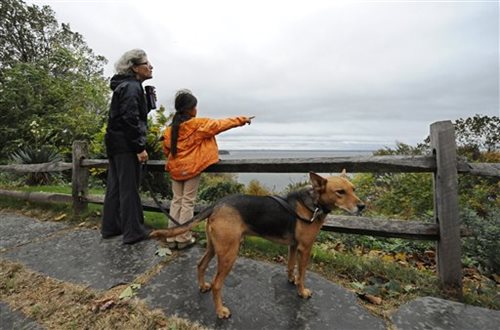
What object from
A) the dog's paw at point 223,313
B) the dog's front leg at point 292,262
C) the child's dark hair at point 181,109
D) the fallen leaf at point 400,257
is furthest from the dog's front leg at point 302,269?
the fallen leaf at point 400,257

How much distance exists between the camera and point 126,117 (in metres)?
3.57

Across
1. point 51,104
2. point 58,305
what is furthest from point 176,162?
point 51,104

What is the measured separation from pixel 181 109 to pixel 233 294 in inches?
93.8

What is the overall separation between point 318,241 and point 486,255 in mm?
2290

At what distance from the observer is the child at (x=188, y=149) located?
3.60 meters

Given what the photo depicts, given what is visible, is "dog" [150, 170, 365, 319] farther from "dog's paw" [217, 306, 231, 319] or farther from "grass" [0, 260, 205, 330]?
"grass" [0, 260, 205, 330]

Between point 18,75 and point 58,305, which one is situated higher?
point 18,75

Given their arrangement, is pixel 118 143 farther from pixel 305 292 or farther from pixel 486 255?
pixel 486 255

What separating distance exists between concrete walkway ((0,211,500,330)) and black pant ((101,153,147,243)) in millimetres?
182

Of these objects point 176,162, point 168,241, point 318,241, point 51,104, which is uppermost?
point 51,104

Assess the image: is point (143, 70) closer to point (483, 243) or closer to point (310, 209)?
point (310, 209)

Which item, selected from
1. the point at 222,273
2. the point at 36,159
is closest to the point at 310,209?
the point at 222,273

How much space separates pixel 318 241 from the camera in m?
4.90

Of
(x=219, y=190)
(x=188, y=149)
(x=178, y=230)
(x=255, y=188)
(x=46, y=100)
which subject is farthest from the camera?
(x=46, y=100)
